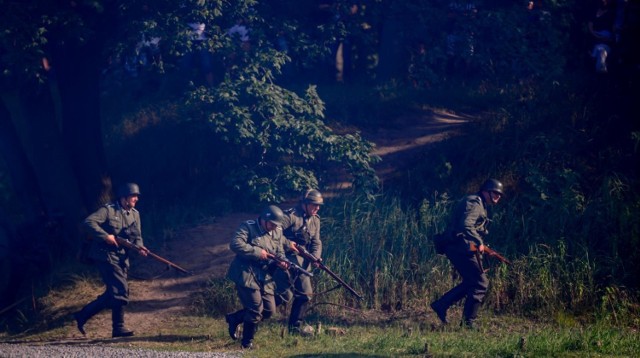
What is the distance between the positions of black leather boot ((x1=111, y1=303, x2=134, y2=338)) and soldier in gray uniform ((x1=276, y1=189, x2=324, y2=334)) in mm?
2211

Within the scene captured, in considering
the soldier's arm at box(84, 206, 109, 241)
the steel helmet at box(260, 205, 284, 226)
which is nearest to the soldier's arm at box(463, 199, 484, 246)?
the steel helmet at box(260, 205, 284, 226)

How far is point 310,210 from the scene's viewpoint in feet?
34.0

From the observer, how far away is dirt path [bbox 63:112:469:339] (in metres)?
11.6

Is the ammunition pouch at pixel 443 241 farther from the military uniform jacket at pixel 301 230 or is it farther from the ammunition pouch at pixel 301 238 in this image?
the ammunition pouch at pixel 301 238

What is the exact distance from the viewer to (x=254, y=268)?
32.0ft

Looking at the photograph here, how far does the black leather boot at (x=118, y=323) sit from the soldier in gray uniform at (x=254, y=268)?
1.69m

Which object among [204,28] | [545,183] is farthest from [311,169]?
[545,183]

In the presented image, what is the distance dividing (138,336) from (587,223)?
280 inches

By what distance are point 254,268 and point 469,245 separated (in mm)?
2801

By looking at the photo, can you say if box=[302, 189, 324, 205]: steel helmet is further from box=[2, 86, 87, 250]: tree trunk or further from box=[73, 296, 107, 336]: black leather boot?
box=[2, 86, 87, 250]: tree trunk

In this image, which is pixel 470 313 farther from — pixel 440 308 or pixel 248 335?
pixel 248 335

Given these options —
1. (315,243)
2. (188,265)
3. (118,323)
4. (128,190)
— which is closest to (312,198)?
(315,243)

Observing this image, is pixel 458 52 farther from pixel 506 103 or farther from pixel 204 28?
pixel 204 28

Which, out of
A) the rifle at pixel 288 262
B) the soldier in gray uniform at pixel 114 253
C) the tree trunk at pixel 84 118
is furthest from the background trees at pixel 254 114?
the rifle at pixel 288 262
